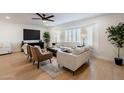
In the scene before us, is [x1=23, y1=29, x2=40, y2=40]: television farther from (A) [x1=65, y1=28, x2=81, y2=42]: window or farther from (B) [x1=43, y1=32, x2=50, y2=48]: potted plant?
(A) [x1=65, y1=28, x2=81, y2=42]: window

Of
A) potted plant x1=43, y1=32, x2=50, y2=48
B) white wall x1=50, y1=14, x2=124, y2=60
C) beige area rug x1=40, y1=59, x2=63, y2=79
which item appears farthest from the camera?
potted plant x1=43, y1=32, x2=50, y2=48

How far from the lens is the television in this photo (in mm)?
6680

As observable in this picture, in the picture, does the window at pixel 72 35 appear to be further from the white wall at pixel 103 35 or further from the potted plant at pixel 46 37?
the potted plant at pixel 46 37

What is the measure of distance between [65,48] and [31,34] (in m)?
4.58

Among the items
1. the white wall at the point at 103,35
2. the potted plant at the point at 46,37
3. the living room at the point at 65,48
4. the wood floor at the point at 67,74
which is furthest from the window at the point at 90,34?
the potted plant at the point at 46,37

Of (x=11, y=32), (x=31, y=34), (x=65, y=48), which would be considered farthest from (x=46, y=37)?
(x=65, y=48)

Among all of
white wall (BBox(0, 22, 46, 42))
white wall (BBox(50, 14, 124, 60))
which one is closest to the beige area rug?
white wall (BBox(50, 14, 124, 60))

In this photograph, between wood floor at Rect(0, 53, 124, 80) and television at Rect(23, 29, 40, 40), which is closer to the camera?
wood floor at Rect(0, 53, 124, 80)

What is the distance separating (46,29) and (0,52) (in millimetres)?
4693

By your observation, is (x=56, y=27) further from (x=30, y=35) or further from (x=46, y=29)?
(x=30, y=35)

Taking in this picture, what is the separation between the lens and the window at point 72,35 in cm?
563

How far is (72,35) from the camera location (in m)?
6.01
